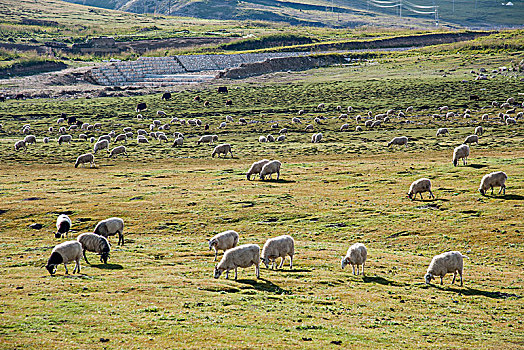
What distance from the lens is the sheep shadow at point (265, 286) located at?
20053mm

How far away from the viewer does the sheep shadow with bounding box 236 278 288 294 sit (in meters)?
20.1

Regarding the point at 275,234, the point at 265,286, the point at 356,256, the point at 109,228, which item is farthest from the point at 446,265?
the point at 109,228

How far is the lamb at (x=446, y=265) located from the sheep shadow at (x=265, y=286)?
20.1 feet

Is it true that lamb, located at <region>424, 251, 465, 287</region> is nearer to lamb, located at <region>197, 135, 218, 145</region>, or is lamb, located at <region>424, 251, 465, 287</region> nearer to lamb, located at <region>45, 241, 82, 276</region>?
lamb, located at <region>45, 241, 82, 276</region>

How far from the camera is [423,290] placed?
21.0m

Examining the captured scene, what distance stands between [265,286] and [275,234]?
9.67 meters

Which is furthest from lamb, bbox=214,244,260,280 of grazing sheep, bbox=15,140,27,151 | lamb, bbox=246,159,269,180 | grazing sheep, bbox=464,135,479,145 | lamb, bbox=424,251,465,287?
grazing sheep, bbox=15,140,27,151

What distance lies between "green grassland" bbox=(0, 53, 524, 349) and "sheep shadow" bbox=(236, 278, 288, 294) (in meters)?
0.12

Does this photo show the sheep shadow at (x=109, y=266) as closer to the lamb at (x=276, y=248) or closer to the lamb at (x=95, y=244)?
the lamb at (x=95, y=244)

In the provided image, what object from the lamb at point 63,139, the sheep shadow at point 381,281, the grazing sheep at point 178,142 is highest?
the grazing sheep at point 178,142

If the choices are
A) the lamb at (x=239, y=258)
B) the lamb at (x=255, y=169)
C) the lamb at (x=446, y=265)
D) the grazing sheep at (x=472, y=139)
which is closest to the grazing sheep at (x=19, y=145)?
the lamb at (x=255, y=169)

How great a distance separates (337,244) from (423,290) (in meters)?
7.86

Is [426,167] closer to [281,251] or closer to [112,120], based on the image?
[281,251]

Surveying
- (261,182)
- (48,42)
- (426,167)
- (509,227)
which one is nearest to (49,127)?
(261,182)
